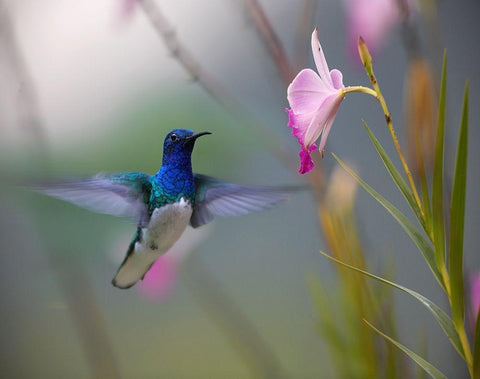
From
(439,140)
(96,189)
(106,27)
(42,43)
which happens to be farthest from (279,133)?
(439,140)

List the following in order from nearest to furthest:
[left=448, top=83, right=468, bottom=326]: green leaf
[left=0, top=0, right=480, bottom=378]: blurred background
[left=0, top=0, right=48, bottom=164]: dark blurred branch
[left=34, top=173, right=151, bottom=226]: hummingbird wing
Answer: [left=448, top=83, right=468, bottom=326]: green leaf → [left=34, top=173, right=151, bottom=226]: hummingbird wing → [left=0, top=0, right=48, bottom=164]: dark blurred branch → [left=0, top=0, right=480, bottom=378]: blurred background

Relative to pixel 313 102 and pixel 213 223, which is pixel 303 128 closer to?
pixel 313 102

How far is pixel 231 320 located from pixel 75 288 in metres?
0.42

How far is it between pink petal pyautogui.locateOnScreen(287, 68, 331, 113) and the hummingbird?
0.10m

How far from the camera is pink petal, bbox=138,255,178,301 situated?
4.22ft

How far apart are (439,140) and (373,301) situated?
493 mm

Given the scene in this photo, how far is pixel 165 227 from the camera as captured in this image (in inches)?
21.4

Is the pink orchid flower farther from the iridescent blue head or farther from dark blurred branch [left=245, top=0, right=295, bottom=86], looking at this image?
dark blurred branch [left=245, top=0, right=295, bottom=86]

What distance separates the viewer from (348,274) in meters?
0.80

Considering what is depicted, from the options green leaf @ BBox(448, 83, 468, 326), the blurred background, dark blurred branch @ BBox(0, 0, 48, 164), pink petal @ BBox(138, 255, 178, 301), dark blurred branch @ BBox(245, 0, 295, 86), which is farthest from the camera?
the blurred background

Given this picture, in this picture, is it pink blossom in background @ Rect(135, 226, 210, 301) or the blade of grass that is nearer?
the blade of grass

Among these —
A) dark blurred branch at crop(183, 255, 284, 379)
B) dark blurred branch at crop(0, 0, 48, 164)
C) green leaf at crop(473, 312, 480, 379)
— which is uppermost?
dark blurred branch at crop(0, 0, 48, 164)

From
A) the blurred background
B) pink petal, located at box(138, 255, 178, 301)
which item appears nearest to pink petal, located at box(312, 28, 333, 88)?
pink petal, located at box(138, 255, 178, 301)

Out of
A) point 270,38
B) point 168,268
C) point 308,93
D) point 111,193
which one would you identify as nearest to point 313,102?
point 308,93
